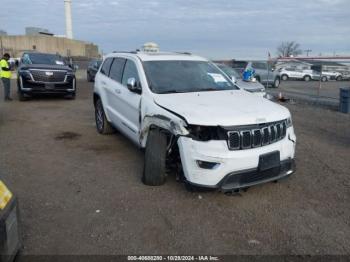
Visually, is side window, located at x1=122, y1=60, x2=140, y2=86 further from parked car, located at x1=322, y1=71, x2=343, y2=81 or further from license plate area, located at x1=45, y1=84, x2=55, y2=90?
parked car, located at x1=322, y1=71, x2=343, y2=81

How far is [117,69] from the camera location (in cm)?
645

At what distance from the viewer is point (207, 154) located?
3803 millimetres

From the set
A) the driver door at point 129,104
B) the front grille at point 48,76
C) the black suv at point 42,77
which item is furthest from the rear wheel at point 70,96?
the driver door at point 129,104

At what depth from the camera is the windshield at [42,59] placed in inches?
504

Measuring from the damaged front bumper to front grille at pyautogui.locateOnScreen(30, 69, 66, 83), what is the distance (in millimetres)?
9517

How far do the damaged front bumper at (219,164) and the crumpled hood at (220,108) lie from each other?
0.86 ft

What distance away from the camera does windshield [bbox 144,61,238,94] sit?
503 centimetres

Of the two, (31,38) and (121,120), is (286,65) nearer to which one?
(121,120)

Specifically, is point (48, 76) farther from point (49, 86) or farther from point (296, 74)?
point (296, 74)

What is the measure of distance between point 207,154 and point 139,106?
1.64 meters

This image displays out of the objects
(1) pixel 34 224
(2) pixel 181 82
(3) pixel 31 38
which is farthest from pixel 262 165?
(3) pixel 31 38

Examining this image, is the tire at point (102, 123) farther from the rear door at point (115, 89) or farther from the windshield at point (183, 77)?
the windshield at point (183, 77)

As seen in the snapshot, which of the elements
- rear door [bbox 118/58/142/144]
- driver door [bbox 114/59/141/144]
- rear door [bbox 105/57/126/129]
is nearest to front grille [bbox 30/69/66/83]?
rear door [bbox 105/57/126/129]

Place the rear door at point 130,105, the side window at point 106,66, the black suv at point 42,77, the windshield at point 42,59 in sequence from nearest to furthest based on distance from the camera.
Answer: the rear door at point 130,105 → the side window at point 106,66 → the black suv at point 42,77 → the windshield at point 42,59
